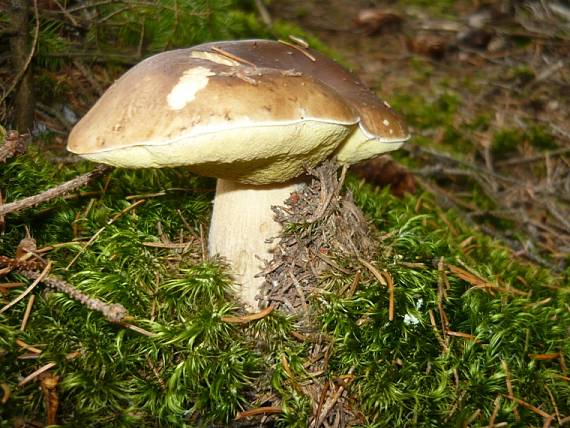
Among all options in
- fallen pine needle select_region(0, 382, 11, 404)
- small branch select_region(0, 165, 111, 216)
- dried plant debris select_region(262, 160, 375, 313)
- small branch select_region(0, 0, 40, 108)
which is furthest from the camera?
small branch select_region(0, 0, 40, 108)

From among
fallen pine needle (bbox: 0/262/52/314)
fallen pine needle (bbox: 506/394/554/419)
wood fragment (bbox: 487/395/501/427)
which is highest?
fallen pine needle (bbox: 0/262/52/314)

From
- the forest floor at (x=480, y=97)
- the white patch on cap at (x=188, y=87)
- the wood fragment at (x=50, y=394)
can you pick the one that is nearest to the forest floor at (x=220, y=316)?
the wood fragment at (x=50, y=394)

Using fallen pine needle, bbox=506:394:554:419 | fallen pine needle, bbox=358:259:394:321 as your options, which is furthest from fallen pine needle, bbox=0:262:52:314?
fallen pine needle, bbox=506:394:554:419

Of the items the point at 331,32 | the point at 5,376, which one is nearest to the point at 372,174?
the point at 5,376

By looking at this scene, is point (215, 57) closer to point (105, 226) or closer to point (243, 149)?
point (243, 149)

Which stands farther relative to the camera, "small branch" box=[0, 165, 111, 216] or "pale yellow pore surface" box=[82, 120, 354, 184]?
"small branch" box=[0, 165, 111, 216]

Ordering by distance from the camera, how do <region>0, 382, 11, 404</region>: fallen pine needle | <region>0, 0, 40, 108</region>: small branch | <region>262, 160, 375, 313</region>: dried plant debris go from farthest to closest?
<region>0, 0, 40, 108</region>: small branch → <region>262, 160, 375, 313</region>: dried plant debris → <region>0, 382, 11, 404</region>: fallen pine needle

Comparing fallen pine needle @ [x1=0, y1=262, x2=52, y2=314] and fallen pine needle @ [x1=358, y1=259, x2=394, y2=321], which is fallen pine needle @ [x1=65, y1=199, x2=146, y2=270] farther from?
fallen pine needle @ [x1=358, y1=259, x2=394, y2=321]

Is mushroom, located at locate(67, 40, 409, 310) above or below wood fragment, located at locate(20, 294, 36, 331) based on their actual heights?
above
